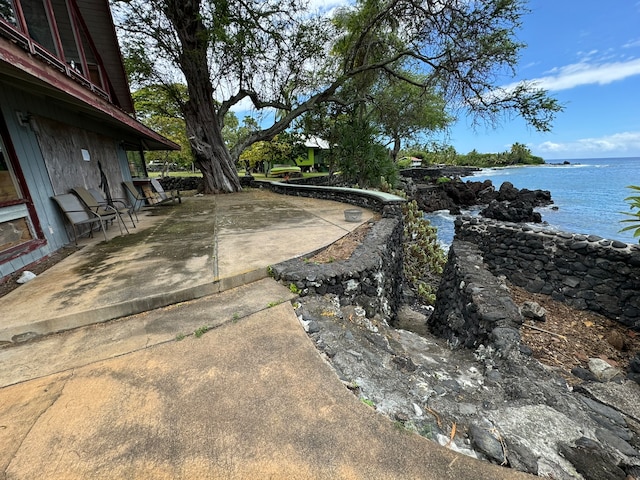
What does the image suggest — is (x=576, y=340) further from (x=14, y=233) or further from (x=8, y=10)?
(x=8, y=10)

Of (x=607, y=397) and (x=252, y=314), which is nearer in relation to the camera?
(x=607, y=397)

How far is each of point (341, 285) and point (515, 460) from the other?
1.99 metres

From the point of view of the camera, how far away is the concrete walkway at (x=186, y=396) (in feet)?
3.97

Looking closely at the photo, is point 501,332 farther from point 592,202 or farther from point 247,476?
point 592,202

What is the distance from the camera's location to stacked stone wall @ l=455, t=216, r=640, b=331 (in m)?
3.64

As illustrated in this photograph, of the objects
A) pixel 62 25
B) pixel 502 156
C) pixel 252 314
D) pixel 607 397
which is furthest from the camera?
pixel 502 156

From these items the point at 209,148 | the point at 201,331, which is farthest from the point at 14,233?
the point at 209,148

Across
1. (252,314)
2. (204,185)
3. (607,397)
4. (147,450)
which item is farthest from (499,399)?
(204,185)

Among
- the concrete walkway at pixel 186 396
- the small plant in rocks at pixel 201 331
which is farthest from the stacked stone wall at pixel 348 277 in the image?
the small plant in rocks at pixel 201 331

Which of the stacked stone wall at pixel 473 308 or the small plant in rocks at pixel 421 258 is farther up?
the stacked stone wall at pixel 473 308

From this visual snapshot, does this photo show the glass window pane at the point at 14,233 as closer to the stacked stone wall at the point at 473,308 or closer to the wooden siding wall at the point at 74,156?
the wooden siding wall at the point at 74,156

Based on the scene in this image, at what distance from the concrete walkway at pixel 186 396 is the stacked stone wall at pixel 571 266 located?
163 inches

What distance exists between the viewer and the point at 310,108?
11.8 metres

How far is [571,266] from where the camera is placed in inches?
165
